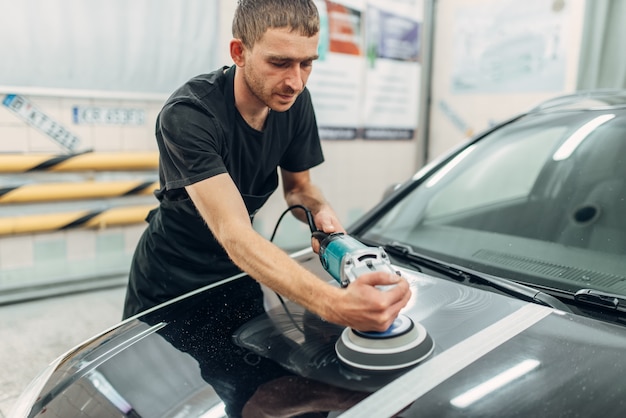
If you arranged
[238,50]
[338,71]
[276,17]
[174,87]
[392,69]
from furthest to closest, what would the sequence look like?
1. [392,69]
2. [338,71]
3. [174,87]
4. [238,50]
5. [276,17]

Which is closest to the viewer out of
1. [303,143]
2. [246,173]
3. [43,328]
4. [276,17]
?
[276,17]

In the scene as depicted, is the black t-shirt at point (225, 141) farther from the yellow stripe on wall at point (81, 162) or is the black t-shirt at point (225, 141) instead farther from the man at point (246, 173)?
the yellow stripe on wall at point (81, 162)

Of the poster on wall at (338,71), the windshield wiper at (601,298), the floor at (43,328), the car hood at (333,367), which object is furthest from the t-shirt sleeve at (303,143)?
the poster on wall at (338,71)

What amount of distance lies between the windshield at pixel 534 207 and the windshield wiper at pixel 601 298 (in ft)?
0.15

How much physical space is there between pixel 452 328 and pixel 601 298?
0.34 meters

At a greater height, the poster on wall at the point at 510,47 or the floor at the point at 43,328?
the poster on wall at the point at 510,47

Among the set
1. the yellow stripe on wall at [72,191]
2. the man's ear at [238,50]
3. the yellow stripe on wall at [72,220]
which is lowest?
the yellow stripe on wall at [72,220]

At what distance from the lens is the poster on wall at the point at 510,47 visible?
4.06m

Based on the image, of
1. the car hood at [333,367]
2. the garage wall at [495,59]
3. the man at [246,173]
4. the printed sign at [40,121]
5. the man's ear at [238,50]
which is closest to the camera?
the car hood at [333,367]

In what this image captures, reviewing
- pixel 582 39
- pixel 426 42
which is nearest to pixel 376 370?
pixel 582 39

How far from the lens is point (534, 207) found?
5.48 feet

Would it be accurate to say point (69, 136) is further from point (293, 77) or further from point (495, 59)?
point (495, 59)

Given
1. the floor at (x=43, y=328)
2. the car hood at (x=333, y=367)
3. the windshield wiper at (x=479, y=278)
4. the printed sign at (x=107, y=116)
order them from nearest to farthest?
the car hood at (x=333, y=367) < the windshield wiper at (x=479, y=278) < the floor at (x=43, y=328) < the printed sign at (x=107, y=116)

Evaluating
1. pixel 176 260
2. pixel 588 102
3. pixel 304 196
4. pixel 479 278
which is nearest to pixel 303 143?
pixel 304 196
